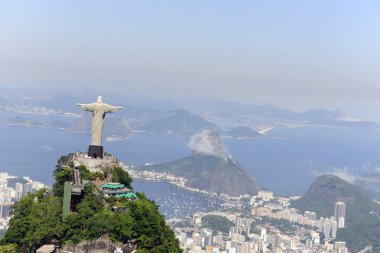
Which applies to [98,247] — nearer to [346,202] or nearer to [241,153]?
[346,202]

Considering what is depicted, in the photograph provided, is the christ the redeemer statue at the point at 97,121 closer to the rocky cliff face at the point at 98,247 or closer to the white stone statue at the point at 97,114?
the white stone statue at the point at 97,114

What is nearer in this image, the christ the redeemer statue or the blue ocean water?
the christ the redeemer statue

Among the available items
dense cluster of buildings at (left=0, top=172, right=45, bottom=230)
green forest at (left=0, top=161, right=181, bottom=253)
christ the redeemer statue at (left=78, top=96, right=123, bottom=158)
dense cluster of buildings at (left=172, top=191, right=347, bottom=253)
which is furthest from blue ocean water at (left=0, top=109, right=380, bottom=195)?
green forest at (left=0, top=161, right=181, bottom=253)

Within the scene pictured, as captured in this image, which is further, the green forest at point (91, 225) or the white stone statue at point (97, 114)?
the white stone statue at point (97, 114)

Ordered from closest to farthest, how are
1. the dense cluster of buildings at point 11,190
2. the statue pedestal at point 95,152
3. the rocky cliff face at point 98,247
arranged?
the rocky cliff face at point 98,247 → the statue pedestal at point 95,152 → the dense cluster of buildings at point 11,190

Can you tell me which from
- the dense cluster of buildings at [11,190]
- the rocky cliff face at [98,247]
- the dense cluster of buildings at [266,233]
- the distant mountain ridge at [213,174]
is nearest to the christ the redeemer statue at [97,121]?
the rocky cliff face at [98,247]

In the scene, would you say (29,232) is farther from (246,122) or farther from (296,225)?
(246,122)

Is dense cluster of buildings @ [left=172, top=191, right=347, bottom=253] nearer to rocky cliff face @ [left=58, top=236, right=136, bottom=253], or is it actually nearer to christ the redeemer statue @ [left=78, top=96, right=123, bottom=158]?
christ the redeemer statue @ [left=78, top=96, right=123, bottom=158]
